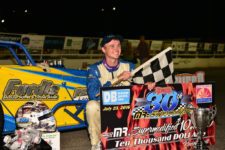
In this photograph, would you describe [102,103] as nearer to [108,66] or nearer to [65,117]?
[108,66]

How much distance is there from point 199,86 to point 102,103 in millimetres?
1214

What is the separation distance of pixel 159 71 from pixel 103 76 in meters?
0.66

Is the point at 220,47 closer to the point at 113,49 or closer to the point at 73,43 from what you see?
the point at 73,43

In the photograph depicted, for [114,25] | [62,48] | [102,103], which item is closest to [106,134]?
[102,103]

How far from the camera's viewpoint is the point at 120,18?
78.6 m

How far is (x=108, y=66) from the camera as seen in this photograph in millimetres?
4406

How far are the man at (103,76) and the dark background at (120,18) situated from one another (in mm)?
52492

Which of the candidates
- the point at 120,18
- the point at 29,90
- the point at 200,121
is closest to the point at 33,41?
the point at 29,90

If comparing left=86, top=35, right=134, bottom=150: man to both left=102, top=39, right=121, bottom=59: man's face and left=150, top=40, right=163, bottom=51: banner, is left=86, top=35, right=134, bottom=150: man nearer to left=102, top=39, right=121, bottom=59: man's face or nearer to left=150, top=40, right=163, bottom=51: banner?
left=102, top=39, right=121, bottom=59: man's face

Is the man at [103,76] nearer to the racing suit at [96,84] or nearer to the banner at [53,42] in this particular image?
the racing suit at [96,84]

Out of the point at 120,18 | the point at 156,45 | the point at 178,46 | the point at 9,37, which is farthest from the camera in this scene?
the point at 120,18

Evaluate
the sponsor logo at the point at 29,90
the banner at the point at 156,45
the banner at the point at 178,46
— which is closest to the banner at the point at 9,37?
the banner at the point at 156,45

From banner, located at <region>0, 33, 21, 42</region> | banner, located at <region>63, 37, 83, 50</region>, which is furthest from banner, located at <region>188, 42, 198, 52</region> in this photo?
banner, located at <region>0, 33, 21, 42</region>

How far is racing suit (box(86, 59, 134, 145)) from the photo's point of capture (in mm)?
A: 4059
